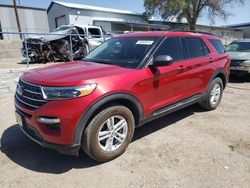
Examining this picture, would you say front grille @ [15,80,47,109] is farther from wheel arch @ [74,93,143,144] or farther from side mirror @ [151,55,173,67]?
side mirror @ [151,55,173,67]

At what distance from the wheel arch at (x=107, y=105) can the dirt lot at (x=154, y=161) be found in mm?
535

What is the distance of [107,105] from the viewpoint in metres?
3.15

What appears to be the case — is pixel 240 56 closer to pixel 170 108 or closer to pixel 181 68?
pixel 181 68

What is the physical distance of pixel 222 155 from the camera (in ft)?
11.4

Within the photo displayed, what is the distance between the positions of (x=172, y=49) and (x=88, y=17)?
2574 centimetres

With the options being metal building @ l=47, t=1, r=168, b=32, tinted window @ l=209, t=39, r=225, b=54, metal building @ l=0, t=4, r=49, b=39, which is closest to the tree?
metal building @ l=47, t=1, r=168, b=32

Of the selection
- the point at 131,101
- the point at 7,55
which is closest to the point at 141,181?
the point at 131,101

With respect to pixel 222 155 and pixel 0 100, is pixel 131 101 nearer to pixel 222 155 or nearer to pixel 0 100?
pixel 222 155

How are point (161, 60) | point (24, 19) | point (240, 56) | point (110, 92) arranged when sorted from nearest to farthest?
point (110, 92), point (161, 60), point (240, 56), point (24, 19)

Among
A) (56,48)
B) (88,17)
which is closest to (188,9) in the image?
(88,17)

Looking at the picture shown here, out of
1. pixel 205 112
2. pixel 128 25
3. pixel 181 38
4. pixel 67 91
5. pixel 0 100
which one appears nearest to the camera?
pixel 67 91

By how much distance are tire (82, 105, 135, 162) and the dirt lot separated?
172 mm

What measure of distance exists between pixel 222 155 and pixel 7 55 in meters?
16.7

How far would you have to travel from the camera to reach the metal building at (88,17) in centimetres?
2702
